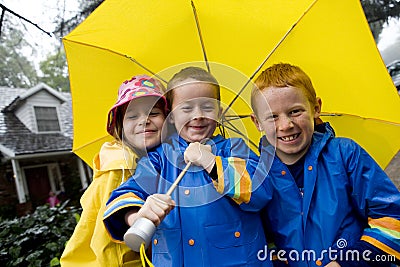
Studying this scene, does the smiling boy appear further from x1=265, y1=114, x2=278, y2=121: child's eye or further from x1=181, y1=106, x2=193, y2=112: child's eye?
x1=181, y1=106, x2=193, y2=112: child's eye

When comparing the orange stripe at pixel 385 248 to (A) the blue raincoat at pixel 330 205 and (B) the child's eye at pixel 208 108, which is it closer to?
(A) the blue raincoat at pixel 330 205

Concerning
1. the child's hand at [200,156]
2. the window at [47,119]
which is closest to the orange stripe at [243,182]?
the child's hand at [200,156]

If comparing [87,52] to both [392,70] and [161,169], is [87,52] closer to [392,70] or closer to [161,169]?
[161,169]

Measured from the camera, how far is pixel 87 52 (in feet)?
7.42

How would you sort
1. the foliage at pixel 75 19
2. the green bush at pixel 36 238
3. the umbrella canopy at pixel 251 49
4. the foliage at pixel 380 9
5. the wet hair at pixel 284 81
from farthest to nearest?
the foliage at pixel 380 9
the foliage at pixel 75 19
the green bush at pixel 36 238
the umbrella canopy at pixel 251 49
the wet hair at pixel 284 81

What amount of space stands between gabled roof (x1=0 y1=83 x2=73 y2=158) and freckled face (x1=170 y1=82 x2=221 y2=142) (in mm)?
12628

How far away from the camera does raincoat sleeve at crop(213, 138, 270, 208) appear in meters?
1.44

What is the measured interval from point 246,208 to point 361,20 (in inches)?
46.9

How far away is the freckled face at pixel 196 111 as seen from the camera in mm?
1580

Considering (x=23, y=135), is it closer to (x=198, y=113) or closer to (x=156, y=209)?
(x=198, y=113)

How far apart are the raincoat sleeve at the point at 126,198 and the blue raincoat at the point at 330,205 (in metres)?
0.51

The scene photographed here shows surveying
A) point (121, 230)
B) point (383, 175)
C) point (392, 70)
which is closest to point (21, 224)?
point (121, 230)

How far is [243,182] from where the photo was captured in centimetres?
145

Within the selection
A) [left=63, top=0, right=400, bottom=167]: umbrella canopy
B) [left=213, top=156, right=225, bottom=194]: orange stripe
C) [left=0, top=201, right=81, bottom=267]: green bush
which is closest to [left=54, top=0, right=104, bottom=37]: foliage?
[left=0, top=201, right=81, bottom=267]: green bush
